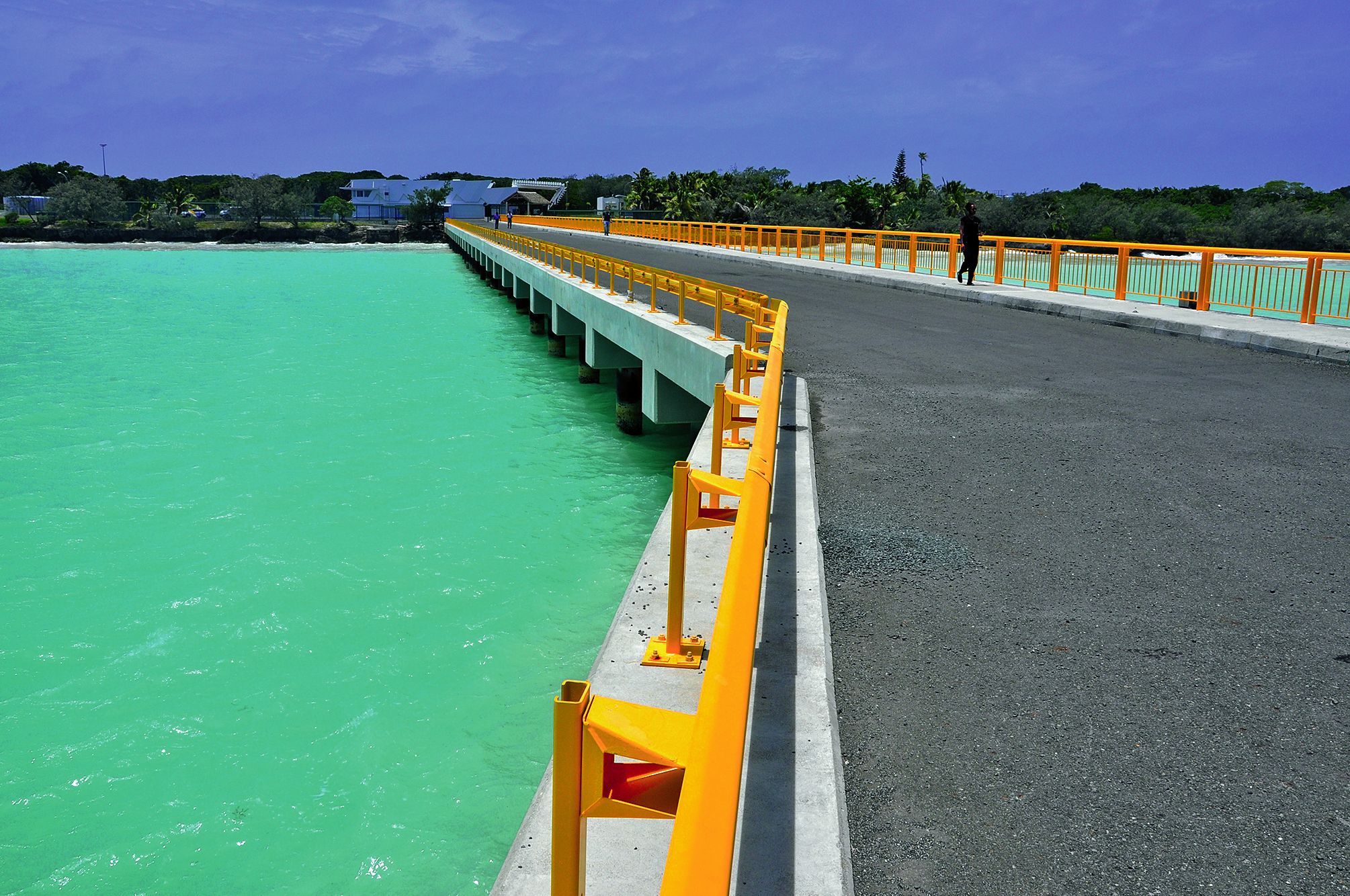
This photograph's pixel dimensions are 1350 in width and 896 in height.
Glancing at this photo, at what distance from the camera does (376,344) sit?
3459 centimetres

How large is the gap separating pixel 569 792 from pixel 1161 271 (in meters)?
21.0

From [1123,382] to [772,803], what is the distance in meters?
9.46

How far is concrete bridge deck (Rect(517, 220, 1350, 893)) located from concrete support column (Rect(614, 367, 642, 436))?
850 centimetres

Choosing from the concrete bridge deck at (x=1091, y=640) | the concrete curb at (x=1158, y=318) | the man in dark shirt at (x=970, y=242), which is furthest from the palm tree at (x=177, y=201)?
the concrete bridge deck at (x=1091, y=640)

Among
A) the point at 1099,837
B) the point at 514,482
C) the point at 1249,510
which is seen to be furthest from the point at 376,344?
the point at 1099,837

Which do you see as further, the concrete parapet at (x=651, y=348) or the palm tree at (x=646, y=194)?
the palm tree at (x=646, y=194)

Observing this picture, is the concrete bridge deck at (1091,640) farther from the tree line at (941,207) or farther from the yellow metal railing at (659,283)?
the tree line at (941,207)

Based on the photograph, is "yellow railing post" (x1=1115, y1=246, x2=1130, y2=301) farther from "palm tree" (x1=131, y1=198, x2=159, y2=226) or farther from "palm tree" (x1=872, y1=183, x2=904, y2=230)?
"palm tree" (x1=131, y1=198, x2=159, y2=226)

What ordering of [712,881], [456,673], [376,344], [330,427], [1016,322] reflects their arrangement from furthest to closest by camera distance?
[376,344]
[330,427]
[1016,322]
[456,673]
[712,881]

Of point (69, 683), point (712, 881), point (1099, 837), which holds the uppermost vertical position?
point (712, 881)

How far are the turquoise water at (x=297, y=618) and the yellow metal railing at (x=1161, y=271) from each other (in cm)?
935

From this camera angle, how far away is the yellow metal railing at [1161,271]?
1638 cm

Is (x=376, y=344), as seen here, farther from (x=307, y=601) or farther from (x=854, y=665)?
(x=854, y=665)

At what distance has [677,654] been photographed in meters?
4.39
